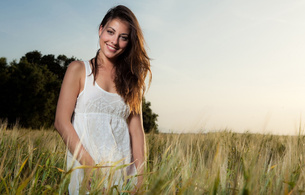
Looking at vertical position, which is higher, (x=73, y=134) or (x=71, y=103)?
(x=71, y=103)

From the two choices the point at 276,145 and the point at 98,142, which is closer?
the point at 98,142

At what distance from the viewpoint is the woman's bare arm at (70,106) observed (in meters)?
2.13

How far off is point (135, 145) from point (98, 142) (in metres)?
0.38

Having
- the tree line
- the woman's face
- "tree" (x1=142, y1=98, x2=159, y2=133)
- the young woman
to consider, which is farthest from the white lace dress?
"tree" (x1=142, y1=98, x2=159, y2=133)

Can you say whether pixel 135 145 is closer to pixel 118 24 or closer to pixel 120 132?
pixel 120 132

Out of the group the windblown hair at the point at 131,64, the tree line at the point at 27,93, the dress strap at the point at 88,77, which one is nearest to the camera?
the dress strap at the point at 88,77

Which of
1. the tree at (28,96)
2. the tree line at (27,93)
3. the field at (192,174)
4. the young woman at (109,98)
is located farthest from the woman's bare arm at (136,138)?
the tree at (28,96)

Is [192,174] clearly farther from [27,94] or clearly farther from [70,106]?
[27,94]

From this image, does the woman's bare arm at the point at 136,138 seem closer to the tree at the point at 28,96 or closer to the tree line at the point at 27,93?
the tree line at the point at 27,93

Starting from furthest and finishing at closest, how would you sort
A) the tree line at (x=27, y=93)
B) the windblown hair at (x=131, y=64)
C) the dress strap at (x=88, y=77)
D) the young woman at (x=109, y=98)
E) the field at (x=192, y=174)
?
the tree line at (x=27, y=93)
the windblown hair at (x=131, y=64)
the dress strap at (x=88, y=77)
the young woman at (x=109, y=98)
the field at (x=192, y=174)

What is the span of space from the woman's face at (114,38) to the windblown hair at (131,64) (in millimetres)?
66

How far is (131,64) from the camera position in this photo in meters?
2.73

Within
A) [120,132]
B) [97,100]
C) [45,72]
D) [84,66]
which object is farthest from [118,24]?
[45,72]

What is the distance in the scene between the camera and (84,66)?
2455mm
